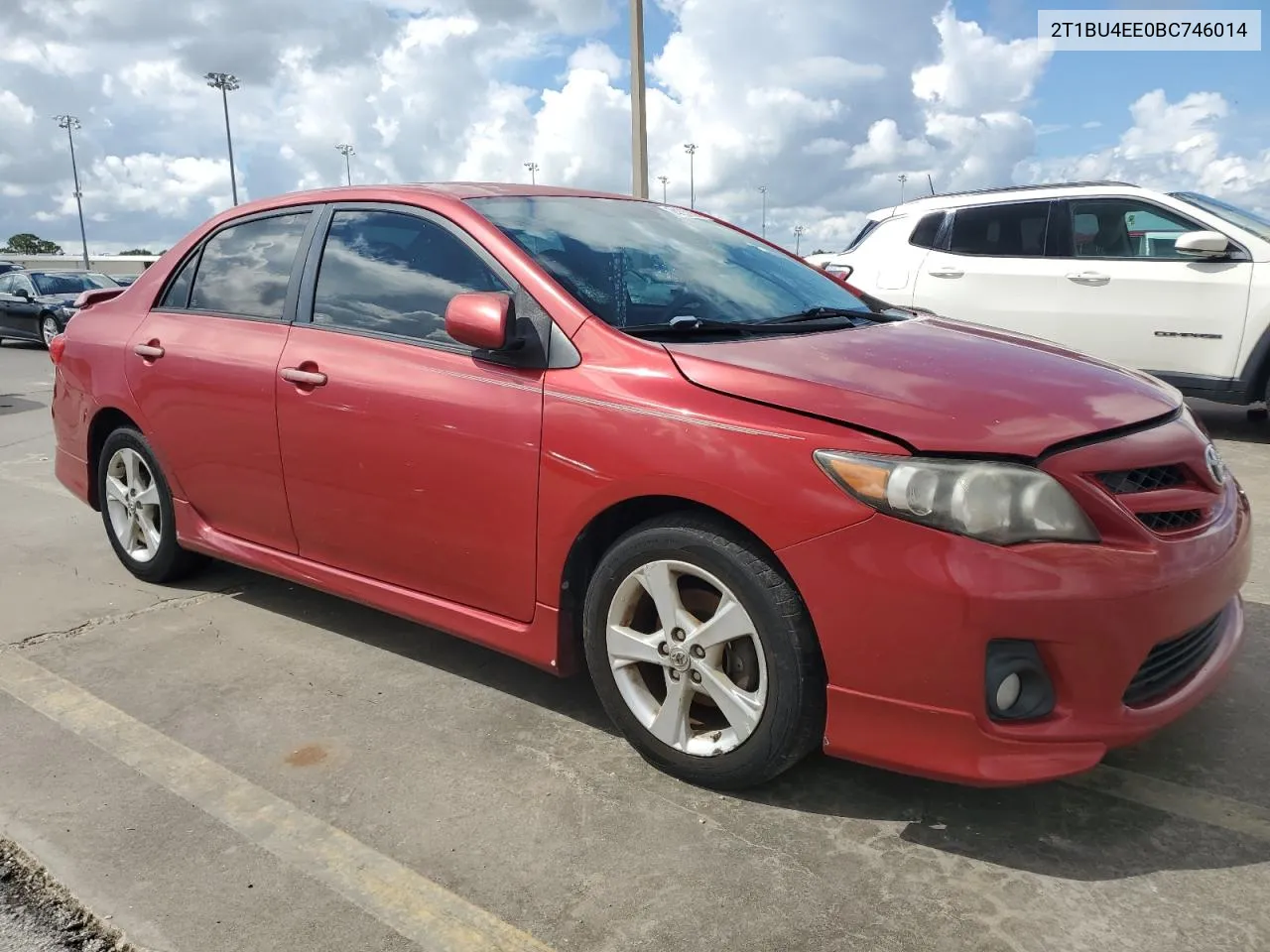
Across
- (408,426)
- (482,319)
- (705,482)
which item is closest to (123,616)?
(408,426)

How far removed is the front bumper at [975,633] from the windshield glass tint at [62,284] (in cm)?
1912

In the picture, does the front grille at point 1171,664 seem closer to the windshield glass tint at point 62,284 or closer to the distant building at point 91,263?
the windshield glass tint at point 62,284

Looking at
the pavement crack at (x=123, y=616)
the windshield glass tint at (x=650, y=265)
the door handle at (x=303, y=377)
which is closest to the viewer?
the windshield glass tint at (x=650, y=265)

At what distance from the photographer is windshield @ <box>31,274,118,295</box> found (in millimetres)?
18047

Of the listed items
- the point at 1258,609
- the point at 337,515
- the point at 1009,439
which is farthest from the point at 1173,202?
the point at 337,515

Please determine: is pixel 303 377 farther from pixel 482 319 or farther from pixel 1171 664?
pixel 1171 664

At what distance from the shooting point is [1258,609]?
3.73 m

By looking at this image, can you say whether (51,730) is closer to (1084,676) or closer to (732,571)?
(732,571)

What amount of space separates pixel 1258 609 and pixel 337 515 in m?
3.26

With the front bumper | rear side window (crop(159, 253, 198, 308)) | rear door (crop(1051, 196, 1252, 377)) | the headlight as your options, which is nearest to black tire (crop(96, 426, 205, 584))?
rear side window (crop(159, 253, 198, 308))

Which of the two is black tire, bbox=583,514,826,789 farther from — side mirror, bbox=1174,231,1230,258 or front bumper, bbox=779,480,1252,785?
side mirror, bbox=1174,231,1230,258

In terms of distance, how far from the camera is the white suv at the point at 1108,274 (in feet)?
21.7

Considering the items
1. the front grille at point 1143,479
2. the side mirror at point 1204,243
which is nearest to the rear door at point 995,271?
the side mirror at point 1204,243

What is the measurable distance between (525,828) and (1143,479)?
65.3 inches
